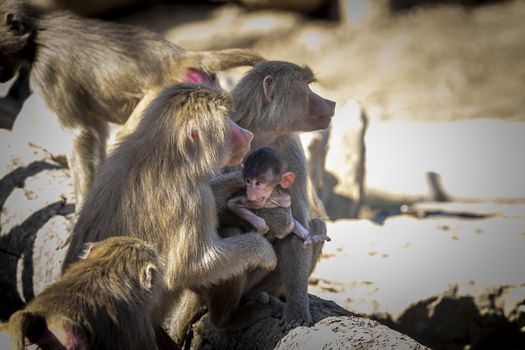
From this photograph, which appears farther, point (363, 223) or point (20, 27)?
point (363, 223)

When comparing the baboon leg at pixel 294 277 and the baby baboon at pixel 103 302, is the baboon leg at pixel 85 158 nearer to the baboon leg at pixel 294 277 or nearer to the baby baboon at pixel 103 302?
the baboon leg at pixel 294 277

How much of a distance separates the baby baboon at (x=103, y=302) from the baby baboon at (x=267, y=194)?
0.66m

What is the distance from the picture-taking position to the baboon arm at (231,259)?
3469mm

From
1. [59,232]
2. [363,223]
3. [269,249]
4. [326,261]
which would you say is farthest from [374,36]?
[269,249]

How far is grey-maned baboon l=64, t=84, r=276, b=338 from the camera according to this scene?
345 cm

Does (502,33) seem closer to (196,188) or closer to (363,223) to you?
(363,223)

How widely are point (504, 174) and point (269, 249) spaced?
187 inches

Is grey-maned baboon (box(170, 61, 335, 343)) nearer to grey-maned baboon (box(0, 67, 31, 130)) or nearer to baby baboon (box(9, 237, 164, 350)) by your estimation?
baby baboon (box(9, 237, 164, 350))

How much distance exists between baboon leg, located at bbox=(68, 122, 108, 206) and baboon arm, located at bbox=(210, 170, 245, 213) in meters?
1.77

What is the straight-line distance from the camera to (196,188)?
3.47 metres

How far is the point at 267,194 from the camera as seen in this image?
3.79 meters

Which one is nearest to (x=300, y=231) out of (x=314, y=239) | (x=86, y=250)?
(x=314, y=239)

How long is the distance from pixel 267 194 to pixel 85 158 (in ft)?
7.78

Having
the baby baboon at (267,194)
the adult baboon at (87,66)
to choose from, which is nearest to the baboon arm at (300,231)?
the baby baboon at (267,194)
